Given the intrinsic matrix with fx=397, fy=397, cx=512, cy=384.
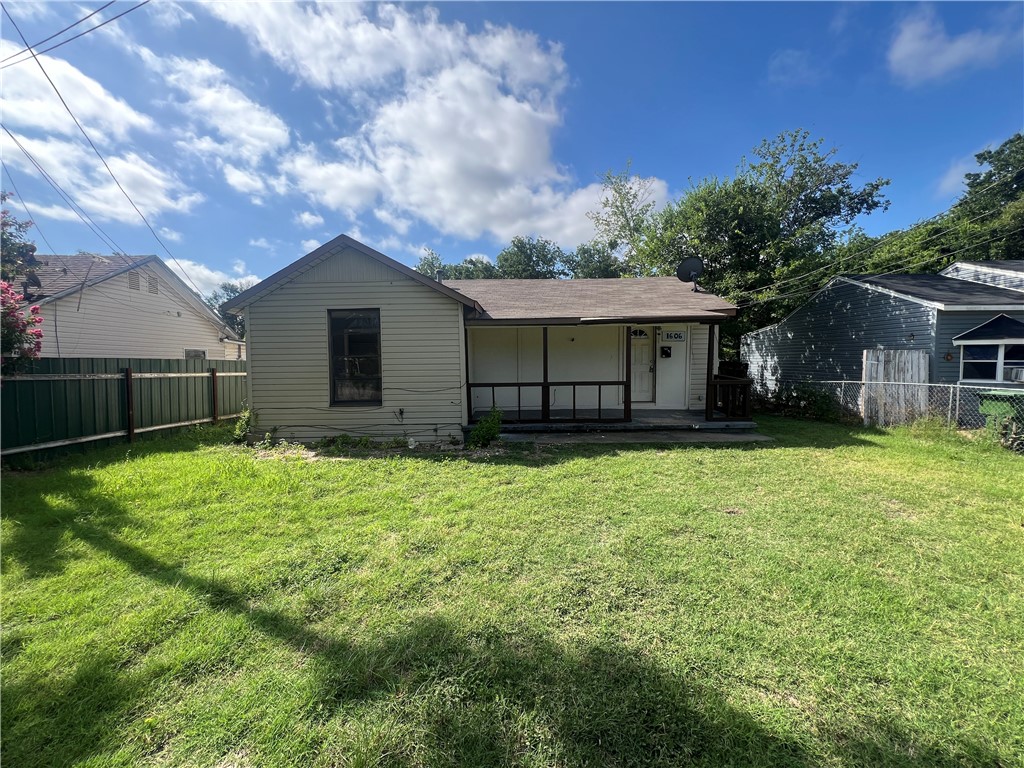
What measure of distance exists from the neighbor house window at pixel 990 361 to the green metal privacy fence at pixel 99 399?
18898 mm

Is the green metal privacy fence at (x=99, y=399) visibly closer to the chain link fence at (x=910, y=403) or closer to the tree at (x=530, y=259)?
the chain link fence at (x=910, y=403)

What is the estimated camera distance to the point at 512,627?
2.42 m

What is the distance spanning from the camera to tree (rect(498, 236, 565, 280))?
3575cm

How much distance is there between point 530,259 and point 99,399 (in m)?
32.5

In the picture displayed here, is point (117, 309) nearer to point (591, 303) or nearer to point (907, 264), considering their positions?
point (591, 303)

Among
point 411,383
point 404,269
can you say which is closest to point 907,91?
point 404,269

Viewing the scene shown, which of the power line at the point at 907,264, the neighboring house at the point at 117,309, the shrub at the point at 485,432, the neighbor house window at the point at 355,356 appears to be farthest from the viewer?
the power line at the point at 907,264

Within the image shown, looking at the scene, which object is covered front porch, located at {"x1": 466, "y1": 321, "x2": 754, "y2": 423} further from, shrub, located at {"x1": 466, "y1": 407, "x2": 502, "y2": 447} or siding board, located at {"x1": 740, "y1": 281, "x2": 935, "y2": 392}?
siding board, located at {"x1": 740, "y1": 281, "x2": 935, "y2": 392}

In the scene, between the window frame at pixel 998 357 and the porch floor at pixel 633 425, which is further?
the window frame at pixel 998 357

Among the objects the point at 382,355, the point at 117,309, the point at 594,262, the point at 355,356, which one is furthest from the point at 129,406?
the point at 594,262

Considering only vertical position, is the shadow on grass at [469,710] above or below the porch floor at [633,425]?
below

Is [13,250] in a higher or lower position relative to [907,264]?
lower

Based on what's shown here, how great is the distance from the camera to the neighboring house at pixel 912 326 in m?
9.74

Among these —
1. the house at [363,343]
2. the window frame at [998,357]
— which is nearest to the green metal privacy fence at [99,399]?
the house at [363,343]
